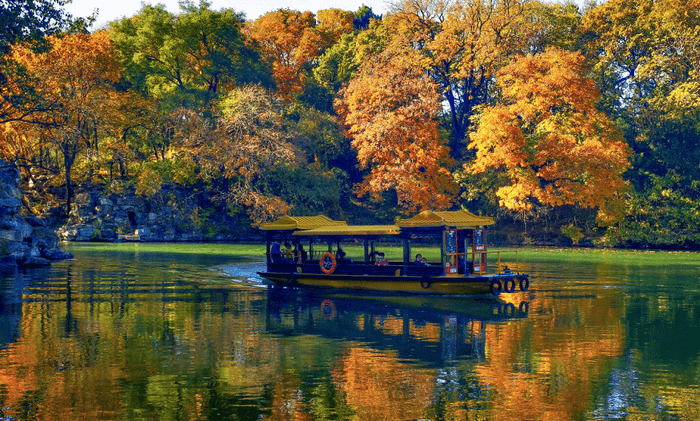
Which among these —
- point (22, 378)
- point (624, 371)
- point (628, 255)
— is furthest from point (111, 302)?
point (628, 255)

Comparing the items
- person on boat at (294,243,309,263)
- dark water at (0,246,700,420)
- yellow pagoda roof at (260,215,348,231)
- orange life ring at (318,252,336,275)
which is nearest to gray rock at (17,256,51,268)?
dark water at (0,246,700,420)

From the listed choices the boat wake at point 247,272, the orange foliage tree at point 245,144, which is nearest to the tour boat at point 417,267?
the boat wake at point 247,272

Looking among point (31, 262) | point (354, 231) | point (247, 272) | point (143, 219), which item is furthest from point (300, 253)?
point (143, 219)

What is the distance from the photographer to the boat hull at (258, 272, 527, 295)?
80.1ft

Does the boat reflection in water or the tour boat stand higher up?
the tour boat

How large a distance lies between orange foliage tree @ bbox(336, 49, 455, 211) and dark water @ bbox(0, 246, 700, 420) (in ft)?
104

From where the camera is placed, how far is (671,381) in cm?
1238

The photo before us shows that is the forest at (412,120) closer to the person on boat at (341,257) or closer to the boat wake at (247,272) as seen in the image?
the boat wake at (247,272)

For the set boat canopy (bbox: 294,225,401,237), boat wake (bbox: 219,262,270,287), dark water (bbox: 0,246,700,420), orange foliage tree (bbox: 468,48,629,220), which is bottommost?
dark water (bbox: 0,246,700,420)

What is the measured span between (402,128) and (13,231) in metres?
30.0

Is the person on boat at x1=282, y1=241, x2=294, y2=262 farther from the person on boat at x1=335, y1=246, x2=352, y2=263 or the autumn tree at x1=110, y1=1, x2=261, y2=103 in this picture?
the autumn tree at x1=110, y1=1, x2=261, y2=103

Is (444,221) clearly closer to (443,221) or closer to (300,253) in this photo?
(443,221)

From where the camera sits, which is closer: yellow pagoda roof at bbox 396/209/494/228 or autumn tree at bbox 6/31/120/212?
yellow pagoda roof at bbox 396/209/494/228

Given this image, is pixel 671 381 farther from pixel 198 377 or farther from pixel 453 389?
pixel 198 377
